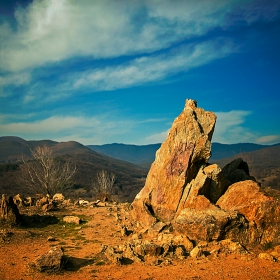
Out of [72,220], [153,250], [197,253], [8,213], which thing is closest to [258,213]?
[197,253]

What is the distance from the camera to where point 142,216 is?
2055cm

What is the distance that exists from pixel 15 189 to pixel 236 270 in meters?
85.6

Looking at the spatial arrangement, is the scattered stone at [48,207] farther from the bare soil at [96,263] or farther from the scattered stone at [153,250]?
the scattered stone at [153,250]

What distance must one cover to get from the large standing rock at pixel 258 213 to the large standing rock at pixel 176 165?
172 inches

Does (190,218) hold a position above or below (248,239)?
above

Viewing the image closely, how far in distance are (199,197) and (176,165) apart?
3.72m

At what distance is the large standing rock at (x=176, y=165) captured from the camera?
1992 centimetres

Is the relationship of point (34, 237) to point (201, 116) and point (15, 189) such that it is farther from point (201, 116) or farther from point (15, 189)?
point (15, 189)

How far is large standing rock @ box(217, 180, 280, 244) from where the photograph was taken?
15.3 m

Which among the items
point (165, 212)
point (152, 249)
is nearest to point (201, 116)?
point (165, 212)

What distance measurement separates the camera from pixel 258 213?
15812 millimetres

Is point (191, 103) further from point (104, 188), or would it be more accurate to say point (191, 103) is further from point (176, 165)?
point (104, 188)

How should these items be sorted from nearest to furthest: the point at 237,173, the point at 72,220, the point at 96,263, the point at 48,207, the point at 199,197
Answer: the point at 96,263
the point at 199,197
the point at 72,220
the point at 237,173
the point at 48,207

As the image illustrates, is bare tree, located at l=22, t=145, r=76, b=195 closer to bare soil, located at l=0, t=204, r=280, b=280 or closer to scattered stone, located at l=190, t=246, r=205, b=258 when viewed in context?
bare soil, located at l=0, t=204, r=280, b=280
